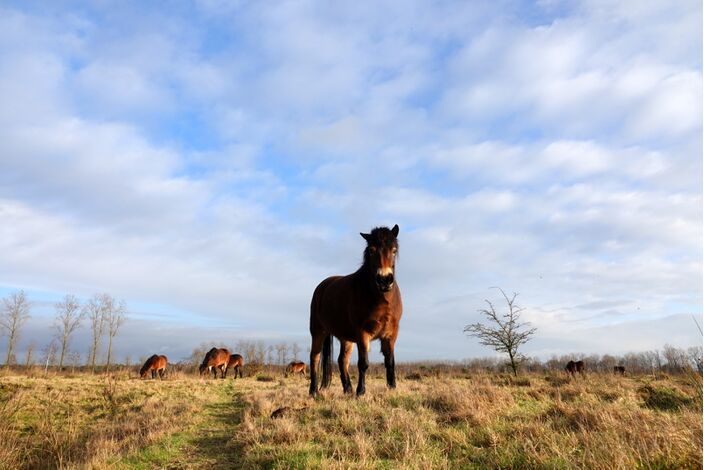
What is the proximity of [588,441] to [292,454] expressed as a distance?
285 centimetres

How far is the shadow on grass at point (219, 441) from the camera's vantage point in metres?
5.04

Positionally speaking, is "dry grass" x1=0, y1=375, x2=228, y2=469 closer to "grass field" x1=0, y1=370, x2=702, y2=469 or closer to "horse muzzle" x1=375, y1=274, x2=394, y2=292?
"grass field" x1=0, y1=370, x2=702, y2=469

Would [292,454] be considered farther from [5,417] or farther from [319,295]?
[5,417]

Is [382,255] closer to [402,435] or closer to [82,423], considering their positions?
[402,435]

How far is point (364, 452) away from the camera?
13.9 ft

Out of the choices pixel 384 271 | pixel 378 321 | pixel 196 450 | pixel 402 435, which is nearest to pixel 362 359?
pixel 378 321

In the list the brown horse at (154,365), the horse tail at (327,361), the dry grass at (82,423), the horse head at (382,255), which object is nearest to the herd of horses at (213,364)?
the brown horse at (154,365)

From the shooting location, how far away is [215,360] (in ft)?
97.1

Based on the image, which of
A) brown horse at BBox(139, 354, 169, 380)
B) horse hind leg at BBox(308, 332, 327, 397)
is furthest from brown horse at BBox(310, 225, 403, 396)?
brown horse at BBox(139, 354, 169, 380)

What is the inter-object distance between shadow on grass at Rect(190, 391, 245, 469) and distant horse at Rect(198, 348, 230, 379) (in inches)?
851

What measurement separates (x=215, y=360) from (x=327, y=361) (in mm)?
21101

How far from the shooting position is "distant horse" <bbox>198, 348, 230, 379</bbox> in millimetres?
29172

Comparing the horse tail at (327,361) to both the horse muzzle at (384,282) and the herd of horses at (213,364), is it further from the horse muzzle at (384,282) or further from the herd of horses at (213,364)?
the herd of horses at (213,364)

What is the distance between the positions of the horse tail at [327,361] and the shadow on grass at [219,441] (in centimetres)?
251
